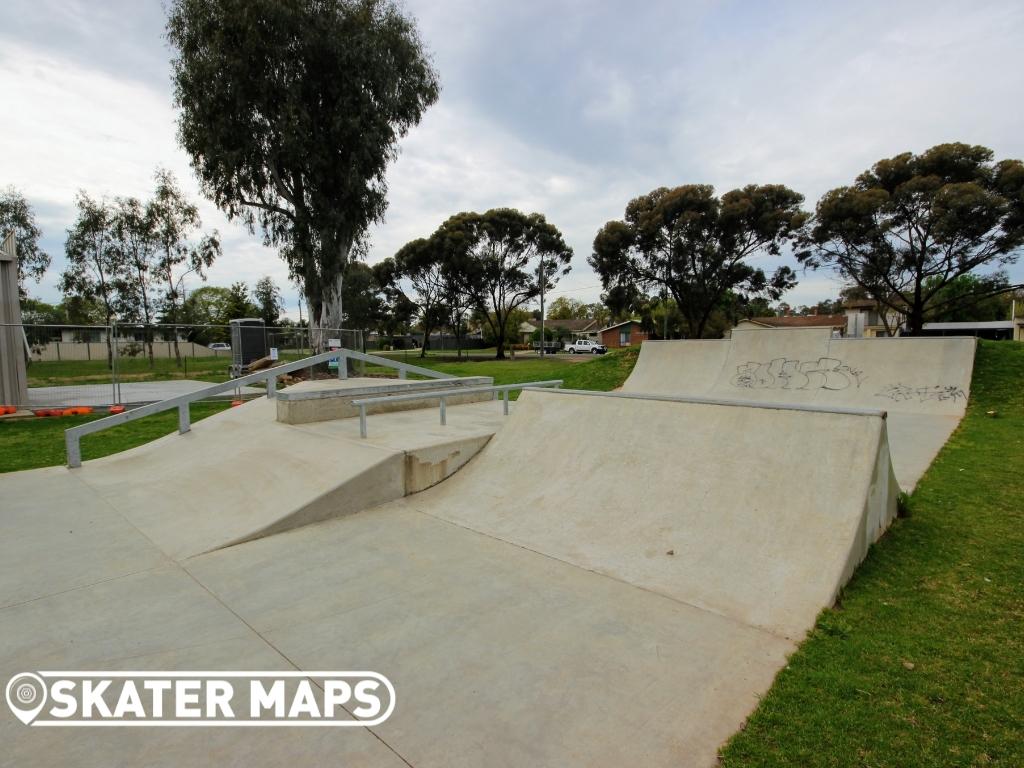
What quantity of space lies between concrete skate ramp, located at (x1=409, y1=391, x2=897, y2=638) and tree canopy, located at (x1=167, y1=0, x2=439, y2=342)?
1658 centimetres

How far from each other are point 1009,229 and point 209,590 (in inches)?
893

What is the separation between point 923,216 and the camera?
17281mm

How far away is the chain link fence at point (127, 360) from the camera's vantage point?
13.8 meters

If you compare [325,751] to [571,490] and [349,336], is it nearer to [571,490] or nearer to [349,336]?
[571,490]

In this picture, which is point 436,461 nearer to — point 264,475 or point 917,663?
point 264,475

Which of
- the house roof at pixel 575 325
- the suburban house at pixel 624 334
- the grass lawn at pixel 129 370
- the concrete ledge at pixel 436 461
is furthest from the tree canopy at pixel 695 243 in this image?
the house roof at pixel 575 325

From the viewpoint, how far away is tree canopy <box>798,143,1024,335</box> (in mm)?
15914

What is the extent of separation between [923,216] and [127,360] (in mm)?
26372

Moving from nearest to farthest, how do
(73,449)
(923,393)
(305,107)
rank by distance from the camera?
(73,449), (923,393), (305,107)

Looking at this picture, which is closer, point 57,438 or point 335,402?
point 335,402

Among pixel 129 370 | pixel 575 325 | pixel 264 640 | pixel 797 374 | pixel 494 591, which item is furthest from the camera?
pixel 575 325

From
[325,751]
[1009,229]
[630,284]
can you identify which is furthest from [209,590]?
[630,284]

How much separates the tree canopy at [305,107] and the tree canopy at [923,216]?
648 inches

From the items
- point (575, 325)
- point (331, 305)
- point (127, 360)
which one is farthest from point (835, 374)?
point (575, 325)
